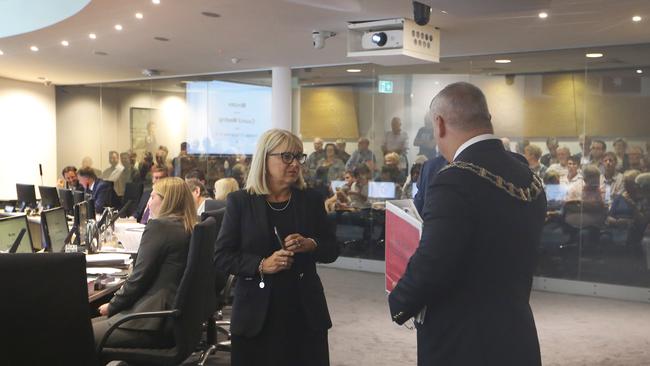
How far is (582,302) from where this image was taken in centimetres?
718

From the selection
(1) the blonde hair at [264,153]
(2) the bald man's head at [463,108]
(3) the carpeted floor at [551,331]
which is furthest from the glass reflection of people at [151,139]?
(2) the bald man's head at [463,108]

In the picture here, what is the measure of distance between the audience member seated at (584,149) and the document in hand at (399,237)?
6048 millimetres

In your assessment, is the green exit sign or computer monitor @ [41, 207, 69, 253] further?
the green exit sign

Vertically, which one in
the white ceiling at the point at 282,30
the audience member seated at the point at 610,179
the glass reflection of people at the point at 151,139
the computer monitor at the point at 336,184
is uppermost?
the white ceiling at the point at 282,30

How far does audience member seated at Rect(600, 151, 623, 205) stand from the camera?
7.41 m

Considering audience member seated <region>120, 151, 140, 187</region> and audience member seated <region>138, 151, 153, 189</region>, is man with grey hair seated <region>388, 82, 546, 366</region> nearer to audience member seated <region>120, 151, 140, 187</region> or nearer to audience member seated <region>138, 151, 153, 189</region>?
audience member seated <region>138, 151, 153, 189</region>

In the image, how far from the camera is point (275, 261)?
105 inches

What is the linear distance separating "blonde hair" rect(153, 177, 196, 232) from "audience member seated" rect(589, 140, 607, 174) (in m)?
5.46

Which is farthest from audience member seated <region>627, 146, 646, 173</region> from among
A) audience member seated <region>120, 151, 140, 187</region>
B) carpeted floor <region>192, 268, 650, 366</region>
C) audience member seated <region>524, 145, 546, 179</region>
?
audience member seated <region>120, 151, 140, 187</region>

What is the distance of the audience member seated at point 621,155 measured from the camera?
7371 millimetres

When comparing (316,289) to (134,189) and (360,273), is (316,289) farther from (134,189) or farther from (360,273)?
(134,189)

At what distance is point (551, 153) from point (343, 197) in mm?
2914

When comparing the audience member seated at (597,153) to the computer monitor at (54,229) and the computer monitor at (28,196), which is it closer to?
the computer monitor at (54,229)

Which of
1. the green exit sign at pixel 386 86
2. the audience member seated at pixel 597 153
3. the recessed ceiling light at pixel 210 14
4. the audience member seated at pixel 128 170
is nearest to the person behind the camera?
the recessed ceiling light at pixel 210 14
